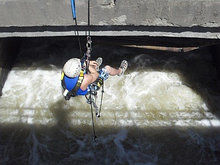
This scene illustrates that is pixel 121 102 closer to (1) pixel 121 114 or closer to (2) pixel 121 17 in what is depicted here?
(1) pixel 121 114

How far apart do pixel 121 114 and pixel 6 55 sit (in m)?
3.66

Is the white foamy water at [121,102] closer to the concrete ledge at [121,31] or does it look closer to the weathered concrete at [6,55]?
the weathered concrete at [6,55]

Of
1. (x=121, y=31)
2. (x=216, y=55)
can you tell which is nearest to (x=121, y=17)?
(x=121, y=31)

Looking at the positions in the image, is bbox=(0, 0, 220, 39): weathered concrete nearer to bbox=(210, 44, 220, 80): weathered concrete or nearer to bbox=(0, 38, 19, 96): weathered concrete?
bbox=(0, 38, 19, 96): weathered concrete

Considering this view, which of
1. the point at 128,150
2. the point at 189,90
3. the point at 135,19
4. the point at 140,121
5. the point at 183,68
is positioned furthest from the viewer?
the point at 183,68

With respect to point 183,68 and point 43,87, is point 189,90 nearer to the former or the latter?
point 183,68

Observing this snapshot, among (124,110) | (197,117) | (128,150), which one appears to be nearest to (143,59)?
(124,110)

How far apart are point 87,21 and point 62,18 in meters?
0.41

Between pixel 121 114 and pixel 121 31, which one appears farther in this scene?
pixel 121 114

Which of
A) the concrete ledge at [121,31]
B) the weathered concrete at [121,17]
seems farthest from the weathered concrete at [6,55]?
the weathered concrete at [121,17]

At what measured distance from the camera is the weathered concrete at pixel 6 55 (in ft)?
20.8

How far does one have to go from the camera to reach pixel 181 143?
224 inches

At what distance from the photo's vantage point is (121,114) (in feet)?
20.3

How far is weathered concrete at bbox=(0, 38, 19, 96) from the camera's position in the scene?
20.8ft
